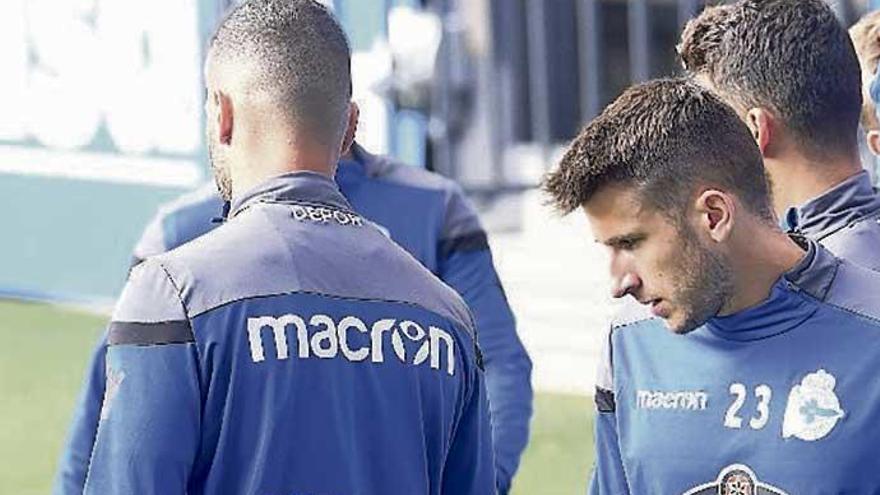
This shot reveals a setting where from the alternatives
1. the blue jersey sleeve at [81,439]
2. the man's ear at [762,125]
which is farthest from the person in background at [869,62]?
the blue jersey sleeve at [81,439]

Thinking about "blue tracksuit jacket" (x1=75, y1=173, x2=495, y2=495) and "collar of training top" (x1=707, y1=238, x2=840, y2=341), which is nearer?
"blue tracksuit jacket" (x1=75, y1=173, x2=495, y2=495)

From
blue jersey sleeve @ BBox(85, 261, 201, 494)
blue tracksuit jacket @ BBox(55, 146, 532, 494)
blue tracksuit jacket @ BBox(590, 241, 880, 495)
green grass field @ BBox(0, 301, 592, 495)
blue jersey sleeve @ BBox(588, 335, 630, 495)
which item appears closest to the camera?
blue jersey sleeve @ BBox(85, 261, 201, 494)

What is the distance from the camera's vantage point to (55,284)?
39.8ft

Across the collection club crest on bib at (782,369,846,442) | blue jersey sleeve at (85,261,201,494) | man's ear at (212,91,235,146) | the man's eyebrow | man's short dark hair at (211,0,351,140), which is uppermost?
man's short dark hair at (211,0,351,140)

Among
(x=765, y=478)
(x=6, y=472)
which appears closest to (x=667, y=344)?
(x=765, y=478)

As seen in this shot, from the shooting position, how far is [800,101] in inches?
143

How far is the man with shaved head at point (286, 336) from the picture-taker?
10.0 feet

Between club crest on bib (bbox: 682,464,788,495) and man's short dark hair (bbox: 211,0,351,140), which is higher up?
man's short dark hair (bbox: 211,0,351,140)

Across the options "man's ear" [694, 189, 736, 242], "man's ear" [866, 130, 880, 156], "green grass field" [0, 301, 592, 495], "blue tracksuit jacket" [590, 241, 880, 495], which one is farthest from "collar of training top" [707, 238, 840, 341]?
"green grass field" [0, 301, 592, 495]

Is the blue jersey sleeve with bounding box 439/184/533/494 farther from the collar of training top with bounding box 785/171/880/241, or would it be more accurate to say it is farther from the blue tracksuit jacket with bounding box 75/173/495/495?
the blue tracksuit jacket with bounding box 75/173/495/495

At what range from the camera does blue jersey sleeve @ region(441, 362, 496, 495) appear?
3348 mm

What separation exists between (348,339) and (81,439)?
0.50 meters

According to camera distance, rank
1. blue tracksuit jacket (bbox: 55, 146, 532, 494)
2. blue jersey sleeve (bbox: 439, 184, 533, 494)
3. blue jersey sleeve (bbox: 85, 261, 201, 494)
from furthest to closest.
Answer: blue jersey sleeve (bbox: 439, 184, 533, 494) < blue tracksuit jacket (bbox: 55, 146, 532, 494) < blue jersey sleeve (bbox: 85, 261, 201, 494)

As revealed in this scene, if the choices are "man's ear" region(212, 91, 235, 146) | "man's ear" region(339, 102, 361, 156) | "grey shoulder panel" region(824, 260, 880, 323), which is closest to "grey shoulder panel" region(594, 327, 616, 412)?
"grey shoulder panel" region(824, 260, 880, 323)
